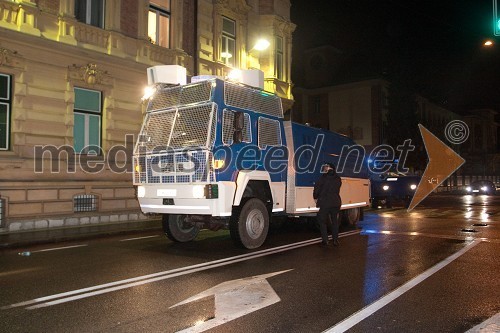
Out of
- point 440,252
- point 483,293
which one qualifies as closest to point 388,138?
point 440,252

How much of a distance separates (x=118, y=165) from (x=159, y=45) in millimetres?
4934

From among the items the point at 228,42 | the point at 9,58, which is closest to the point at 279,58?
the point at 228,42

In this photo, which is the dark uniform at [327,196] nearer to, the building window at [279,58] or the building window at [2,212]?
the building window at [2,212]

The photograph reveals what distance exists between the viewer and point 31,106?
13.1 m

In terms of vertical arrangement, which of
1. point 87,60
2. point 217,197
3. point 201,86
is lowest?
point 217,197

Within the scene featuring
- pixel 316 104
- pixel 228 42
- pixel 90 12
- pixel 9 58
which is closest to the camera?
pixel 9 58

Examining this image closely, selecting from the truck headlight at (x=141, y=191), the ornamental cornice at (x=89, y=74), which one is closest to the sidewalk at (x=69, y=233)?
the truck headlight at (x=141, y=191)

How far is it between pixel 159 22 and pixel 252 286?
13727 mm

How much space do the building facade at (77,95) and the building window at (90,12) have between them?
0.03 m

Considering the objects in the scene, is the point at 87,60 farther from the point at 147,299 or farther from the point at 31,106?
the point at 147,299

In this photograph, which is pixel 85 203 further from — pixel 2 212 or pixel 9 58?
A: pixel 9 58

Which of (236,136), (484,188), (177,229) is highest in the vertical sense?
(236,136)

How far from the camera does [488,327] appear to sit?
455 centimetres

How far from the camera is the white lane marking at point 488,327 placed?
445 cm
